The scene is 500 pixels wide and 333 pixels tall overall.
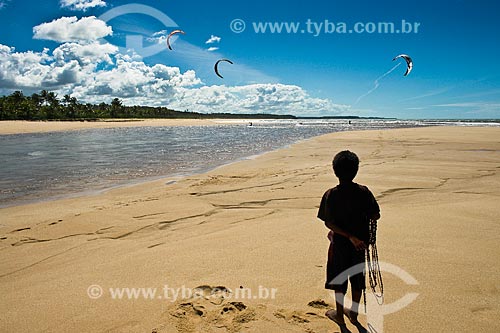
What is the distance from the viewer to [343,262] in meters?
2.66

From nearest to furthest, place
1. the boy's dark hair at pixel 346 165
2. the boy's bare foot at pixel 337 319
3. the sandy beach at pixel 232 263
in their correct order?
the boy's dark hair at pixel 346 165 < the boy's bare foot at pixel 337 319 < the sandy beach at pixel 232 263

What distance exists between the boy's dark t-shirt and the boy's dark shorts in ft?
0.43

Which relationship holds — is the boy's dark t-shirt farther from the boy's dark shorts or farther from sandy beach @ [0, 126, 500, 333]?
sandy beach @ [0, 126, 500, 333]

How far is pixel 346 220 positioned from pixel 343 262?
362mm

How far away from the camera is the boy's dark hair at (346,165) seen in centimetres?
251

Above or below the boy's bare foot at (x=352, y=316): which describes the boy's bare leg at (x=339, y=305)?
above

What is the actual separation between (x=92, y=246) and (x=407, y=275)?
3.87 metres

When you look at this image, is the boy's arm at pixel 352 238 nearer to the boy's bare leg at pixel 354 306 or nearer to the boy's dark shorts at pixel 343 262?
the boy's dark shorts at pixel 343 262

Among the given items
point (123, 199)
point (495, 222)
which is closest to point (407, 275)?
point (495, 222)

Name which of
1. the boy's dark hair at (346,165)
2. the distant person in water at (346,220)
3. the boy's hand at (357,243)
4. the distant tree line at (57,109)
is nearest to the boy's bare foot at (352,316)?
the distant person in water at (346,220)

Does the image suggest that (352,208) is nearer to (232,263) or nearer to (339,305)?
(339,305)

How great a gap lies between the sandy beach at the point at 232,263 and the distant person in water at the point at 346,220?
329 millimetres

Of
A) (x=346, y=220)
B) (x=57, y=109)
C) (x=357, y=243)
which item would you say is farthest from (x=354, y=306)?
(x=57, y=109)

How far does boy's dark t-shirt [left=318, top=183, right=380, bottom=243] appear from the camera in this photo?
2.57 m
